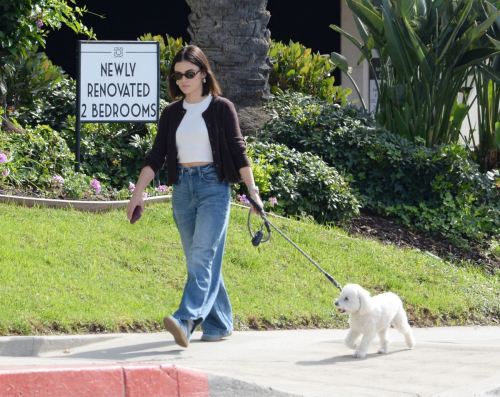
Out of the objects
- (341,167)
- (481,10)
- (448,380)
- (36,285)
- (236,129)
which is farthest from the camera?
(481,10)

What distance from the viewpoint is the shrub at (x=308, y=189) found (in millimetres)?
9797

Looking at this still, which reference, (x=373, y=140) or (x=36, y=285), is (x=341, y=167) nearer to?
(x=373, y=140)

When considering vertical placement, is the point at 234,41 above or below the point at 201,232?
above

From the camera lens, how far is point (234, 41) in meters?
11.6

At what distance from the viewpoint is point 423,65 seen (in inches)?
446

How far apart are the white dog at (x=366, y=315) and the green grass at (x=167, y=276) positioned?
3.97 ft

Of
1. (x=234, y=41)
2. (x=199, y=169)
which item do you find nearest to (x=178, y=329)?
(x=199, y=169)

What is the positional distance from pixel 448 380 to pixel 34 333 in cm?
276

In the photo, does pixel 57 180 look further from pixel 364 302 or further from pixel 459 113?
pixel 459 113

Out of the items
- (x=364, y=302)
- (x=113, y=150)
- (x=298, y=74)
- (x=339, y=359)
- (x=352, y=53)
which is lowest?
(x=339, y=359)

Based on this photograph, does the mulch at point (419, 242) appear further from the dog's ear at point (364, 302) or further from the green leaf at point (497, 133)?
the dog's ear at point (364, 302)

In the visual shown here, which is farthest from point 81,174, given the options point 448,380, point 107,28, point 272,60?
point 107,28

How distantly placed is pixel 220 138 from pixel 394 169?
5.67 m

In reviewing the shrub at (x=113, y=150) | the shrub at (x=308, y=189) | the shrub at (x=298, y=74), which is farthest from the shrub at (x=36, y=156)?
the shrub at (x=298, y=74)
